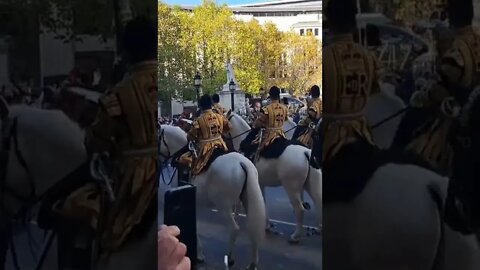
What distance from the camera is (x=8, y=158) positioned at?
5.78ft

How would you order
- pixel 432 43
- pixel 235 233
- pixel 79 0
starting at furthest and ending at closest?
pixel 235 233 → pixel 432 43 → pixel 79 0

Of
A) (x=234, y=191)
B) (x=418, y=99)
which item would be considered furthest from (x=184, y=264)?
(x=418, y=99)

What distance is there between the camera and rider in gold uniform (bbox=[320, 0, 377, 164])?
2.00 m

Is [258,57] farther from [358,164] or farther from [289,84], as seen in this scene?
[358,164]

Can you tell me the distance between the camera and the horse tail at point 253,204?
259 cm

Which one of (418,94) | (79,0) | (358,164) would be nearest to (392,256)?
(358,164)

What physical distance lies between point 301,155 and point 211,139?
391mm

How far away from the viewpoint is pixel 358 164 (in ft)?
6.68

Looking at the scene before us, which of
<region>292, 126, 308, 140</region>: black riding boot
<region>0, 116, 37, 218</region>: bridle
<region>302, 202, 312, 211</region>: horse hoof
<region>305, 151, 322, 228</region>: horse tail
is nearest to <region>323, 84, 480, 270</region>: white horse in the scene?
<region>305, 151, 322, 228</region>: horse tail

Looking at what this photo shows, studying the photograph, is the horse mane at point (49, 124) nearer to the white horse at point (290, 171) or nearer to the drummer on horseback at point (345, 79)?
the drummer on horseback at point (345, 79)

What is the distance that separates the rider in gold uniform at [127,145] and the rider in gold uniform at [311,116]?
2.68ft

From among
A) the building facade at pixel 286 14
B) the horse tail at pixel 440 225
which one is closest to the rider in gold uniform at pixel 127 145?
the building facade at pixel 286 14

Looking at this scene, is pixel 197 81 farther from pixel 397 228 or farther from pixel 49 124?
pixel 397 228

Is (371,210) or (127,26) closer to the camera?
(127,26)
